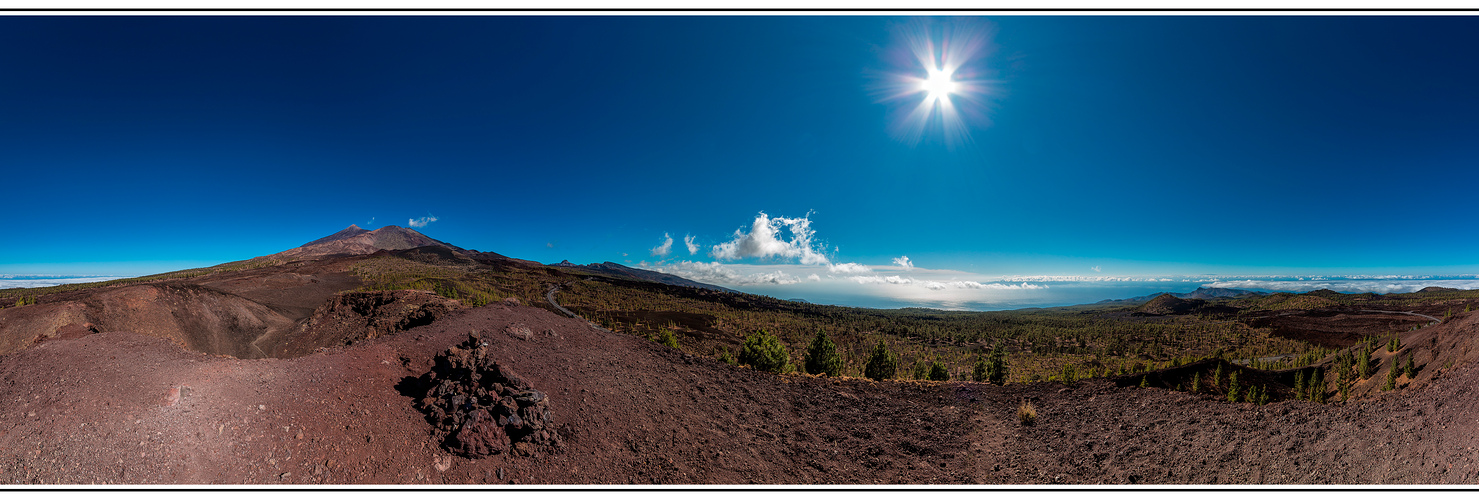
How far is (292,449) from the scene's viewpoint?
6527 millimetres

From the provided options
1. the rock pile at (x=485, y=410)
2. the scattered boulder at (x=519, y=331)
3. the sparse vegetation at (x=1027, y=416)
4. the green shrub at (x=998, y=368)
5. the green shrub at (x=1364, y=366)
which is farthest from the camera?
the green shrub at (x=998, y=368)

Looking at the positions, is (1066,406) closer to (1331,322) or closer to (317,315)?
(317,315)

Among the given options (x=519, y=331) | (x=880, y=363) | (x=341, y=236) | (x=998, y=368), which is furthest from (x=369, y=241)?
(x=998, y=368)

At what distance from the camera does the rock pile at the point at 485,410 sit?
24.2 ft

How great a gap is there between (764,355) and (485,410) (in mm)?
12403

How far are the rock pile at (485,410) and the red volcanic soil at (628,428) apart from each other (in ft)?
0.95

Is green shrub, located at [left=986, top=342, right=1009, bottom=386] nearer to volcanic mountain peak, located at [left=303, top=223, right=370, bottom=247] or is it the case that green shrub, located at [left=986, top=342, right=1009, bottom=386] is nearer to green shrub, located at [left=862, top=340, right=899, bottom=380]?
green shrub, located at [left=862, top=340, right=899, bottom=380]

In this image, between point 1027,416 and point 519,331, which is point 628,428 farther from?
point 1027,416

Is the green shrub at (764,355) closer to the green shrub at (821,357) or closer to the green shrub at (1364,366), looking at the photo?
the green shrub at (821,357)

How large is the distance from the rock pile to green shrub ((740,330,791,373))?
1120cm

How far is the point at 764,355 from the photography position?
1841 centimetres

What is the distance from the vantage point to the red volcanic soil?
613 centimetres

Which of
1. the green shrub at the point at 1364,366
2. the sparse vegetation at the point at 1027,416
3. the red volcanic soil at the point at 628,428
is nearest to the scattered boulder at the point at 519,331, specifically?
the red volcanic soil at the point at 628,428

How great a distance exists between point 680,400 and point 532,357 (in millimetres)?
4668
